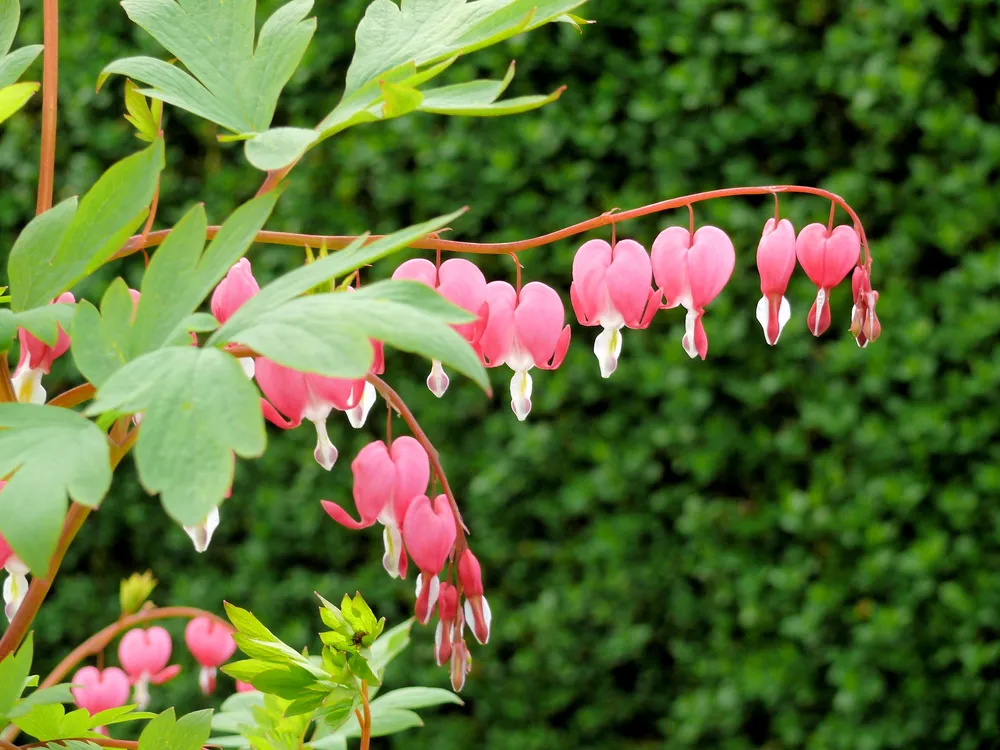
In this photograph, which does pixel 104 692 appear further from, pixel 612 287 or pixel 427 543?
pixel 612 287

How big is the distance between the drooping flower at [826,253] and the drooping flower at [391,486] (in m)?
0.29

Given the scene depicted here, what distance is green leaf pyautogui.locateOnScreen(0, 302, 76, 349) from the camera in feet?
1.84

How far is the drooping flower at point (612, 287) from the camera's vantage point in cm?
77

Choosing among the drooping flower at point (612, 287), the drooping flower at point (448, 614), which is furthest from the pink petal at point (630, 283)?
the drooping flower at point (448, 614)

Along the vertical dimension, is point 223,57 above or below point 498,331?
above

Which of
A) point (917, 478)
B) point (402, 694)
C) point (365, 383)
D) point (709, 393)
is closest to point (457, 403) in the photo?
point (709, 393)

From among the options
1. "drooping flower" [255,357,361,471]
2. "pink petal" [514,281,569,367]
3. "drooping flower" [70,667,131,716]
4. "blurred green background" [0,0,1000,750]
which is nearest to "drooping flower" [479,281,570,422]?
"pink petal" [514,281,569,367]

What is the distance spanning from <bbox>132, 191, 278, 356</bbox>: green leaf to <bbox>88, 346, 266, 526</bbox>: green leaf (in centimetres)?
6

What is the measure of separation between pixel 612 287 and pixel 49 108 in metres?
0.38

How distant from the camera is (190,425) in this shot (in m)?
0.46

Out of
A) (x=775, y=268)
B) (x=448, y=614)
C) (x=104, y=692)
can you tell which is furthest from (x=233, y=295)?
(x=104, y=692)

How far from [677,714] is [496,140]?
1.20 m

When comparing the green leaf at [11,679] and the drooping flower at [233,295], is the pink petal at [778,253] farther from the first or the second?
the green leaf at [11,679]

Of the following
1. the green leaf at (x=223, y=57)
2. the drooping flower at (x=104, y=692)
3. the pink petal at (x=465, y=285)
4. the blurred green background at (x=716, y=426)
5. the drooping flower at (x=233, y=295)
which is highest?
the green leaf at (x=223, y=57)
